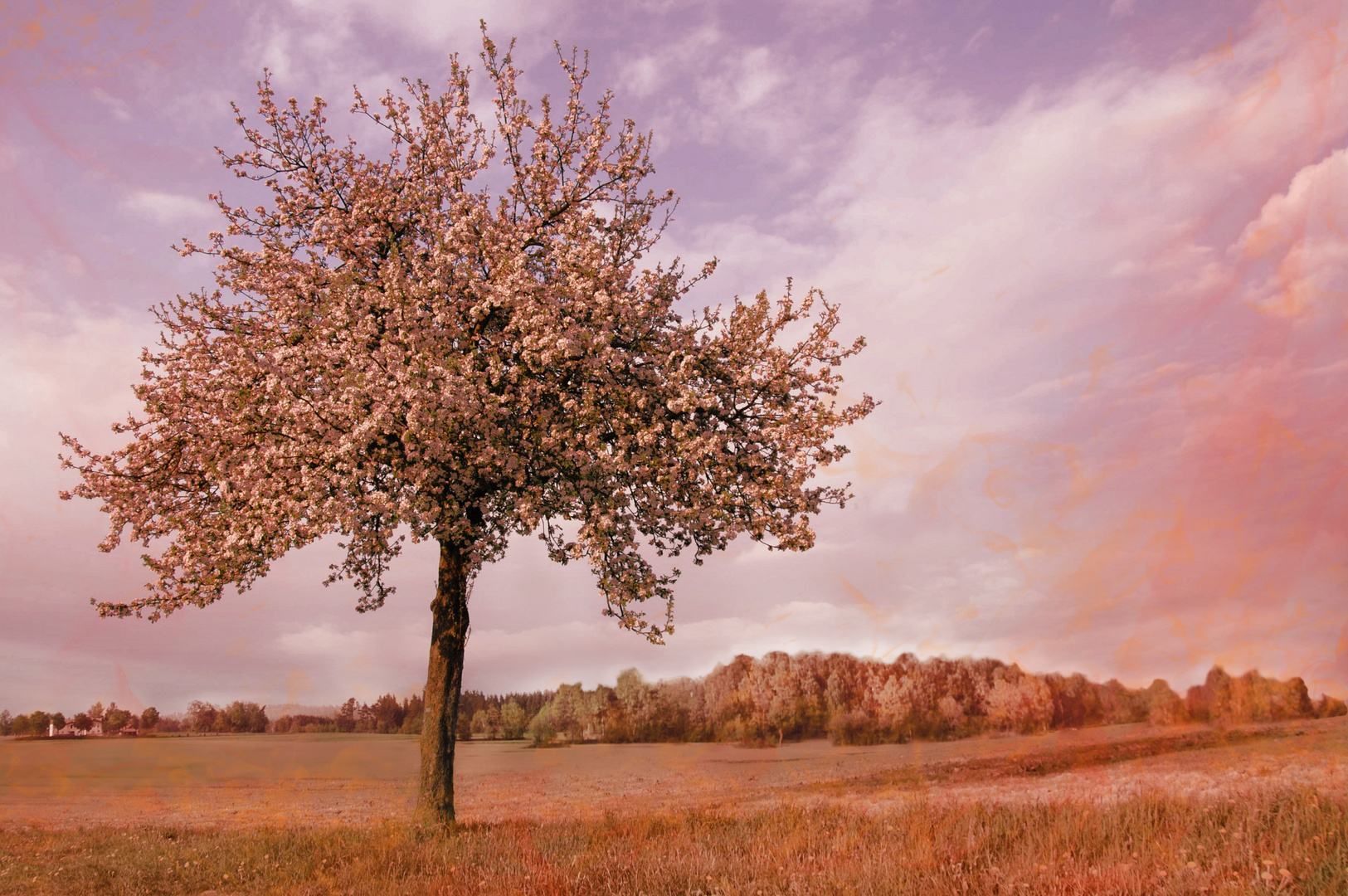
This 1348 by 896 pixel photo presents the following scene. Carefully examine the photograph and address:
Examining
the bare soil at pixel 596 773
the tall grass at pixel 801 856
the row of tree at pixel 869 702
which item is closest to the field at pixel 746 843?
Result: the tall grass at pixel 801 856

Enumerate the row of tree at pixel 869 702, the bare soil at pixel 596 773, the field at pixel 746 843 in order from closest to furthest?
the field at pixel 746 843 < the bare soil at pixel 596 773 < the row of tree at pixel 869 702

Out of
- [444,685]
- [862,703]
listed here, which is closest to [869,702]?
[862,703]

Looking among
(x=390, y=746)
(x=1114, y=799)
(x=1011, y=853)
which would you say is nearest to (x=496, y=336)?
(x=1011, y=853)

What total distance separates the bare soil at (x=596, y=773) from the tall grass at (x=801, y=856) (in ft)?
9.86

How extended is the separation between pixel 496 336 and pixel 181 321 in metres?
8.81

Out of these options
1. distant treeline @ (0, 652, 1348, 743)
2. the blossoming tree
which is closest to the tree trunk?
the blossoming tree

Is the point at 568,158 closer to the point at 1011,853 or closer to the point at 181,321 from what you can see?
the point at 181,321

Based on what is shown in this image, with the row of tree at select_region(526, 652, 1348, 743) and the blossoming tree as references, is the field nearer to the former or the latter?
the blossoming tree

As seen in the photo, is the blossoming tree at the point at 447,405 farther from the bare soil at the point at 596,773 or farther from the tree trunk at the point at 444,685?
the bare soil at the point at 596,773

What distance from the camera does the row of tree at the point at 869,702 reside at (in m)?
45.7

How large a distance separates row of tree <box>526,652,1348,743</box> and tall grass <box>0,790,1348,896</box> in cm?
3259

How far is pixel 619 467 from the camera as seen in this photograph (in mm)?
16297

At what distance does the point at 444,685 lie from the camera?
18047 millimetres

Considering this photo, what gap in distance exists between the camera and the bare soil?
2544cm
